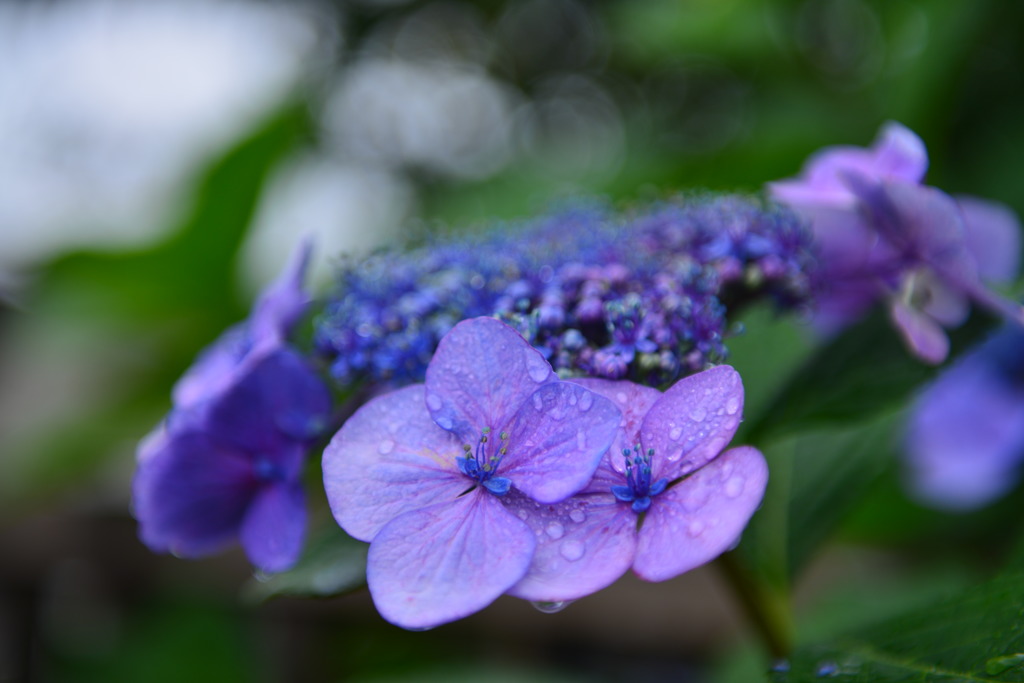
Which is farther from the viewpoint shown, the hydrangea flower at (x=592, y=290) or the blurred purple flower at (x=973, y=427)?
the blurred purple flower at (x=973, y=427)

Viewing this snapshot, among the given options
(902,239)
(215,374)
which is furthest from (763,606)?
(215,374)

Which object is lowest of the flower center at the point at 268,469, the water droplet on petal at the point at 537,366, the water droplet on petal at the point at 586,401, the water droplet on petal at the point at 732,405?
the flower center at the point at 268,469

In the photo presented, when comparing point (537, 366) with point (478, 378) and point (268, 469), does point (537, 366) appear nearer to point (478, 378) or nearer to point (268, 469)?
point (478, 378)

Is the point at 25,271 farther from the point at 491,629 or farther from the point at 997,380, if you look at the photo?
the point at 997,380

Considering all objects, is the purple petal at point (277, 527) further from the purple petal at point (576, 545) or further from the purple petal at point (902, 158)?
the purple petal at point (902, 158)

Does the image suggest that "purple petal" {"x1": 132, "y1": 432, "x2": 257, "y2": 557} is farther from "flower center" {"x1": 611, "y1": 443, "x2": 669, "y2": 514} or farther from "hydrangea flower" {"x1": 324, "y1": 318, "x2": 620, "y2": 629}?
"flower center" {"x1": 611, "y1": 443, "x2": 669, "y2": 514}

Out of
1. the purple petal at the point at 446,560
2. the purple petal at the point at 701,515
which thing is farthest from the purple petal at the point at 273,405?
the purple petal at the point at 701,515

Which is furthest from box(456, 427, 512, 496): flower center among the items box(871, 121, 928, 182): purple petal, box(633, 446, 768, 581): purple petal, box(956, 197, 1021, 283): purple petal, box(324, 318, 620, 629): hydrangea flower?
box(956, 197, 1021, 283): purple petal
